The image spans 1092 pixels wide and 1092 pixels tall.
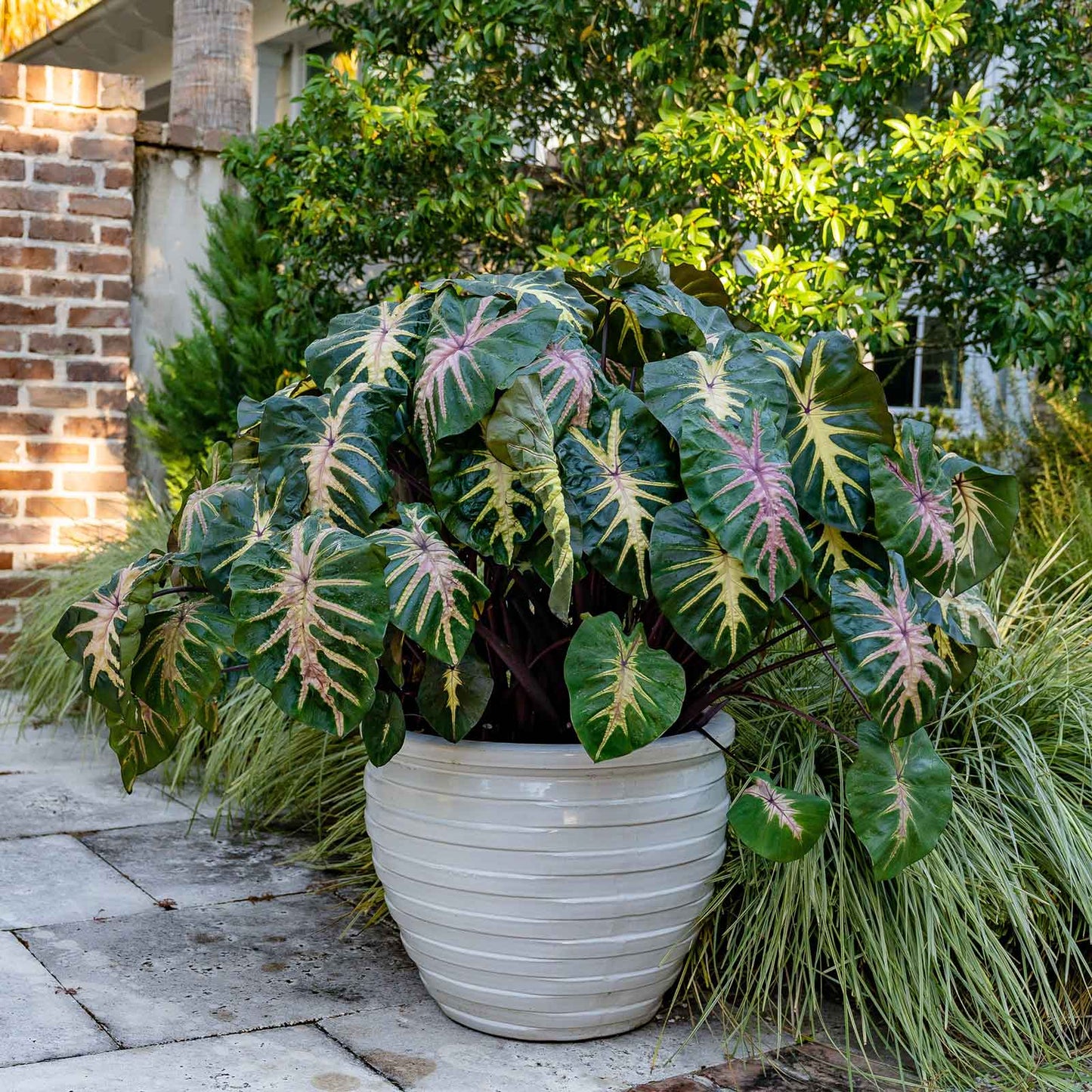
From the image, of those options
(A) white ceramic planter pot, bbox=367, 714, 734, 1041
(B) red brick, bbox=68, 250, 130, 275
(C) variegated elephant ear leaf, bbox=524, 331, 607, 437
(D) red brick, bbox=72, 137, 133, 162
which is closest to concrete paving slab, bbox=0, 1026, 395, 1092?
(A) white ceramic planter pot, bbox=367, 714, 734, 1041

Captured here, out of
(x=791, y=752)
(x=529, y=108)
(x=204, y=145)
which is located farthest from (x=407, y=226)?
(x=791, y=752)

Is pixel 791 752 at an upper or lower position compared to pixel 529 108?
lower

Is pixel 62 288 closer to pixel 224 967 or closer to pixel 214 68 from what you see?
pixel 214 68

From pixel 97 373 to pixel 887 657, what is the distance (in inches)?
162

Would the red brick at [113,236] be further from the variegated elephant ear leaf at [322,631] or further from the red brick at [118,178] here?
the variegated elephant ear leaf at [322,631]

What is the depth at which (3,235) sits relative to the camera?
5.00 m

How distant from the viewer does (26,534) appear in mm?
5125

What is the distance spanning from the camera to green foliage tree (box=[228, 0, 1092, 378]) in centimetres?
386

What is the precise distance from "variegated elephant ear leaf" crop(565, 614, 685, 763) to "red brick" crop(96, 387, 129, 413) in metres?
3.79

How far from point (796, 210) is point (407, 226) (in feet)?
5.21

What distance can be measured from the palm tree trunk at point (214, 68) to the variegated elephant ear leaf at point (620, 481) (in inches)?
181

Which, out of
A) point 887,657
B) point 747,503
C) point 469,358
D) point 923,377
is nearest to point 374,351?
point 469,358

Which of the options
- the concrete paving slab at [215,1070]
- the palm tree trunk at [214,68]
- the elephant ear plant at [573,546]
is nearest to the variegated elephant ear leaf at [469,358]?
the elephant ear plant at [573,546]

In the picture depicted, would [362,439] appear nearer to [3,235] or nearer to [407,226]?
[407,226]
